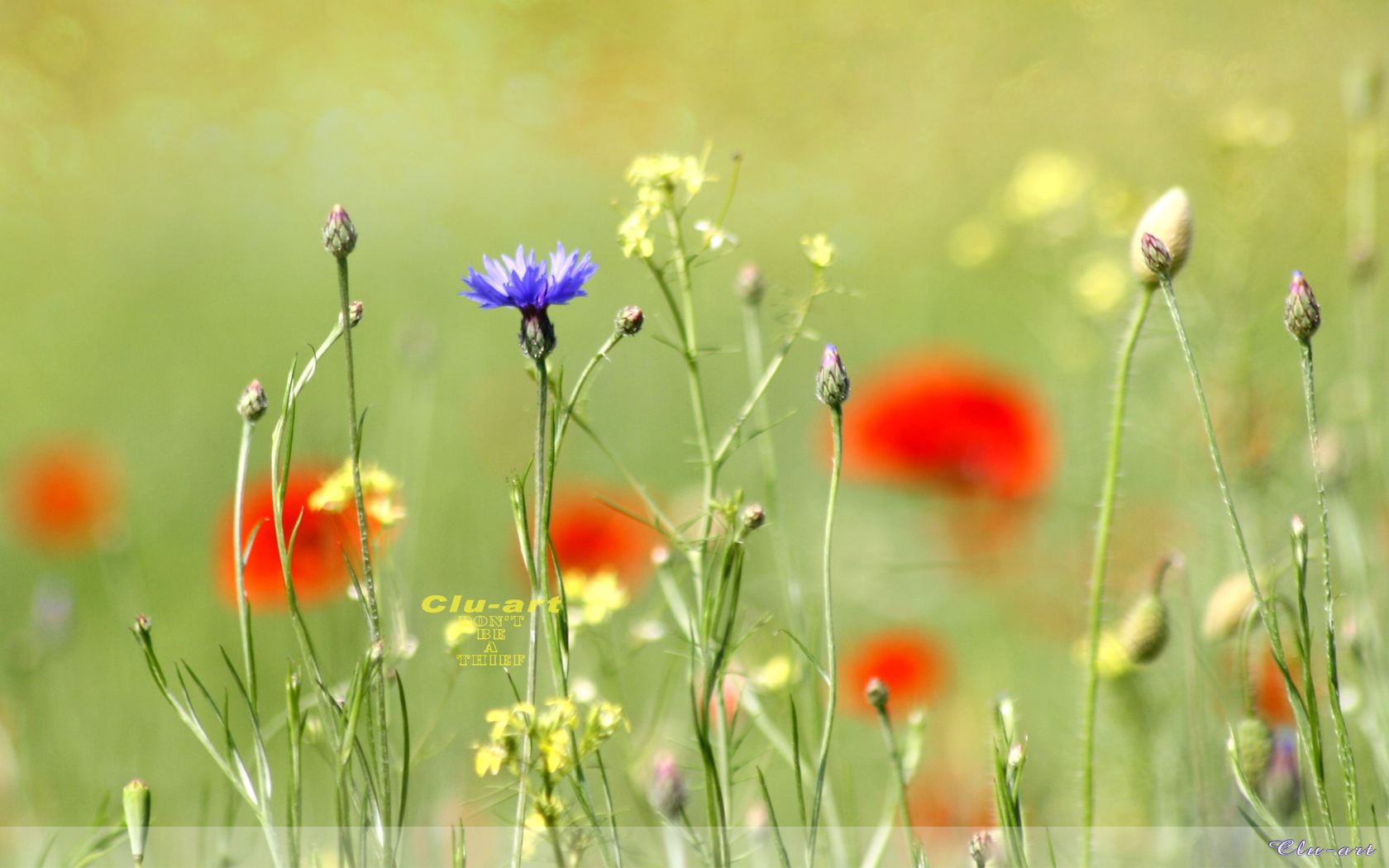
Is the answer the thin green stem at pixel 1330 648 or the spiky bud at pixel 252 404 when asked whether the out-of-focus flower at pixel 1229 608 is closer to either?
the thin green stem at pixel 1330 648

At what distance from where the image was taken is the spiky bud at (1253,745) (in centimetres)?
45

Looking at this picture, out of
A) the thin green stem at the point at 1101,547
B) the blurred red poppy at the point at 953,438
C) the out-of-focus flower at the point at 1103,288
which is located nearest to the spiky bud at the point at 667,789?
the thin green stem at the point at 1101,547

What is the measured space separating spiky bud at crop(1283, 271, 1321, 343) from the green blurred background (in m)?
0.38

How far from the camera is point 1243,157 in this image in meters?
0.88

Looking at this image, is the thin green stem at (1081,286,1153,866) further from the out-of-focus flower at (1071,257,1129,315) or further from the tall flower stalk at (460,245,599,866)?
the out-of-focus flower at (1071,257,1129,315)

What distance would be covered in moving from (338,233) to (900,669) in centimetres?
57

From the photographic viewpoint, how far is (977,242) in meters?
1.04

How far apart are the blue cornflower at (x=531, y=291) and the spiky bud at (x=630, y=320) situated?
0.6 inches

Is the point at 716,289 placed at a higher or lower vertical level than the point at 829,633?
higher

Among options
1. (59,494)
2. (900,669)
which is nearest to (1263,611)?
(900,669)

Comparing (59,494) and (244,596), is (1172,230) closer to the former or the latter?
(244,596)

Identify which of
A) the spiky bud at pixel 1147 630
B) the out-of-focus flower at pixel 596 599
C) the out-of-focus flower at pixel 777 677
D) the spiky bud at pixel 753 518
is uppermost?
the spiky bud at pixel 753 518

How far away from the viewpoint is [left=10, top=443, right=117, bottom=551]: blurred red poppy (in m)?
1.09

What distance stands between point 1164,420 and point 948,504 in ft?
0.66
